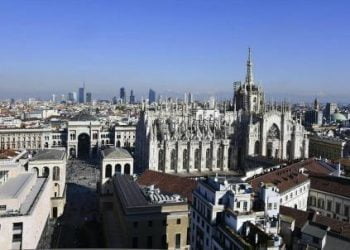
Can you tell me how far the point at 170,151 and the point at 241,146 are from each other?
59.2ft

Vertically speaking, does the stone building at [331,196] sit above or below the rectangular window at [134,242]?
above

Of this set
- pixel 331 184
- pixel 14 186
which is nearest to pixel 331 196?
pixel 331 184

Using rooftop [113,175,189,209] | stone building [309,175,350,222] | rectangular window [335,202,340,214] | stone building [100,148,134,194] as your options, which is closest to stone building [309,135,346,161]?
stone building [309,175,350,222]

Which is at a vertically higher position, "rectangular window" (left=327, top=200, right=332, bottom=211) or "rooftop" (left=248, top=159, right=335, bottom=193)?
"rooftop" (left=248, top=159, right=335, bottom=193)

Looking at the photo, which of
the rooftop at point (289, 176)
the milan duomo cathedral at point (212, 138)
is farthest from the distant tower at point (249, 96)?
the rooftop at point (289, 176)

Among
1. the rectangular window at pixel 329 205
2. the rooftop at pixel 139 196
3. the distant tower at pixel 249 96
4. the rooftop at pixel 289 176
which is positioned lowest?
the rectangular window at pixel 329 205

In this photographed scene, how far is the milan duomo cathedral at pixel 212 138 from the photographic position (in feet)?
300

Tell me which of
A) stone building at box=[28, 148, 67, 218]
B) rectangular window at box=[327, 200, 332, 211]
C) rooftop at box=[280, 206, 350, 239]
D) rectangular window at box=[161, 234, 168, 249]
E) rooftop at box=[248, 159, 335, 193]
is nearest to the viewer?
rooftop at box=[280, 206, 350, 239]

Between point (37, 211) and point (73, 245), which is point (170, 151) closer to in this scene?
point (73, 245)

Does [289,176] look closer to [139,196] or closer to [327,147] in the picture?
[139,196]

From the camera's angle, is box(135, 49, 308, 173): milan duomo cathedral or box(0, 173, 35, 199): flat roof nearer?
box(0, 173, 35, 199): flat roof

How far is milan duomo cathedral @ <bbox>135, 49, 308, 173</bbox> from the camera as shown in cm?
9131

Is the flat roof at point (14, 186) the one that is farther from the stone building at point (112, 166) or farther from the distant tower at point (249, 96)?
the distant tower at point (249, 96)

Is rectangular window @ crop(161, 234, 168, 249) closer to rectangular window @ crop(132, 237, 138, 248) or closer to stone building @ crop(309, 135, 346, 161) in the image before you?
rectangular window @ crop(132, 237, 138, 248)
